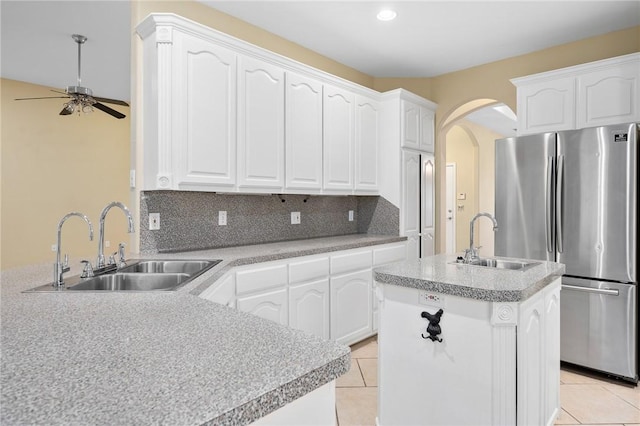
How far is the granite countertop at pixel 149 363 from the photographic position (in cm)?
58

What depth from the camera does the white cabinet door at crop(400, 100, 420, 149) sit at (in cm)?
389

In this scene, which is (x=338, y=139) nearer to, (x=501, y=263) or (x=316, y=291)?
(x=316, y=291)

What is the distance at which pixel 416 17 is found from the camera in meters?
3.08

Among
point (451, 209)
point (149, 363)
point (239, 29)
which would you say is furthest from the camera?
point (451, 209)

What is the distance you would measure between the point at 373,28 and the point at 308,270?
2.17 m

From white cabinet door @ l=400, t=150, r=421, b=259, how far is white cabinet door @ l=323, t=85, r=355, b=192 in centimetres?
63

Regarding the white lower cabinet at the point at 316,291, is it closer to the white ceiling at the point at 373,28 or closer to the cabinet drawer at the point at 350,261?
the cabinet drawer at the point at 350,261

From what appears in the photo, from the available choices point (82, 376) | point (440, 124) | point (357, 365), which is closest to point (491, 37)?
point (440, 124)

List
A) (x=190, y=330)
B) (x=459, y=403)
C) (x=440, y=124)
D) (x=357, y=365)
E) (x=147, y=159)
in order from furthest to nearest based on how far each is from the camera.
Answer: (x=440, y=124) < (x=357, y=365) < (x=147, y=159) < (x=459, y=403) < (x=190, y=330)

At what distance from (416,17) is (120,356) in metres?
3.23

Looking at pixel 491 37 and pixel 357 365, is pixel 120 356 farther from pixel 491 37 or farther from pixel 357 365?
pixel 491 37

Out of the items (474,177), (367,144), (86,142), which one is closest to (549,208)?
(367,144)

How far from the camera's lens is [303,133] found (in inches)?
126

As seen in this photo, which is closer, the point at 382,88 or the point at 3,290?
the point at 3,290
